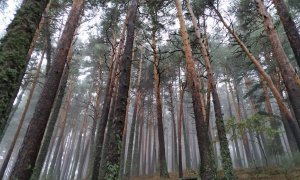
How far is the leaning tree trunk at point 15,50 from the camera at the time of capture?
8.17ft

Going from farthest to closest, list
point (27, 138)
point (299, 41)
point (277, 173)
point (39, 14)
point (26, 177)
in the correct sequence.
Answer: point (277, 173) → point (299, 41) → point (27, 138) → point (26, 177) → point (39, 14)

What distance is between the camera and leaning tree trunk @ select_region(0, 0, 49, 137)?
8.17 feet

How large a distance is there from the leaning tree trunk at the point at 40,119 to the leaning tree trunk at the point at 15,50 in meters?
4.21

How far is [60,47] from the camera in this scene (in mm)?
8211

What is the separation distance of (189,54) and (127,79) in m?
3.40

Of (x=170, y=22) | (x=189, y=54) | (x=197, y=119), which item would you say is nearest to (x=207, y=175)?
(x=197, y=119)

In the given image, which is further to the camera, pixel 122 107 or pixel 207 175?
pixel 207 175

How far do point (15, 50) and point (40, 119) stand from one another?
4.83 metres

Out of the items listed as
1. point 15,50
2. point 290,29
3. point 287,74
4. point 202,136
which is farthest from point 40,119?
point 290,29

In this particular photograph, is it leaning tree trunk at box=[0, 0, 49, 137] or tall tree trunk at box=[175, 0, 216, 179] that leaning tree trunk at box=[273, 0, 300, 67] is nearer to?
tall tree trunk at box=[175, 0, 216, 179]

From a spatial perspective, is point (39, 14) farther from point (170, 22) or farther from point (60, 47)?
point (170, 22)

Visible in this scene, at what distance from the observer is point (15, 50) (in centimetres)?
274

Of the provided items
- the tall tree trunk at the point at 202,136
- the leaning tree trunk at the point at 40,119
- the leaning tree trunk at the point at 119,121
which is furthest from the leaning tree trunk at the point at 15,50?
the tall tree trunk at the point at 202,136

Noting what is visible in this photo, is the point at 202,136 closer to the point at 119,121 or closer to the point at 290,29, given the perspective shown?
the point at 119,121
